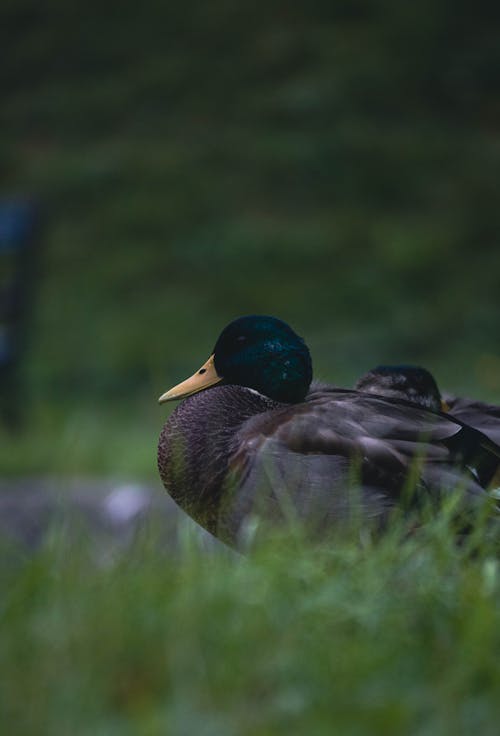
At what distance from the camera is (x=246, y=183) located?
1288cm

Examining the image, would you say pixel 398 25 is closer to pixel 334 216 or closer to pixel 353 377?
pixel 334 216

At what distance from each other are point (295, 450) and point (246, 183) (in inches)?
393

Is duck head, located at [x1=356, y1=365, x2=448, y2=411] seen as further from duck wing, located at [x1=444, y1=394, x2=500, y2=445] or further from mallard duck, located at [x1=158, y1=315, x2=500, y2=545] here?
mallard duck, located at [x1=158, y1=315, x2=500, y2=545]

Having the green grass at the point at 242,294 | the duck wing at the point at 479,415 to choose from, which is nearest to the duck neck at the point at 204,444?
the green grass at the point at 242,294

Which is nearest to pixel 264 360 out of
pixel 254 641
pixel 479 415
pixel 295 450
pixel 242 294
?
pixel 295 450

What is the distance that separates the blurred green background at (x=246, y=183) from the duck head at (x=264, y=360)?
4849 mm

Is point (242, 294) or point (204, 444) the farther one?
point (242, 294)

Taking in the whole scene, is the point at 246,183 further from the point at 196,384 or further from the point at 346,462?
the point at 346,462

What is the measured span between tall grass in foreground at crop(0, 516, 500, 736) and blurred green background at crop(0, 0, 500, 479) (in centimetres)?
584

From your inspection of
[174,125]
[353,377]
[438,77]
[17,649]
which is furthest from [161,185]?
[17,649]

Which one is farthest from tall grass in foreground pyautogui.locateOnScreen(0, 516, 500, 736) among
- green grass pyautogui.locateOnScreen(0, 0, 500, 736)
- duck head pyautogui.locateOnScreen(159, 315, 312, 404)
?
duck head pyautogui.locateOnScreen(159, 315, 312, 404)

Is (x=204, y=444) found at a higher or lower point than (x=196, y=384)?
lower

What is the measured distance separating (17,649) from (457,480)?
1242 mm

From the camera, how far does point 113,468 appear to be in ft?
23.3
